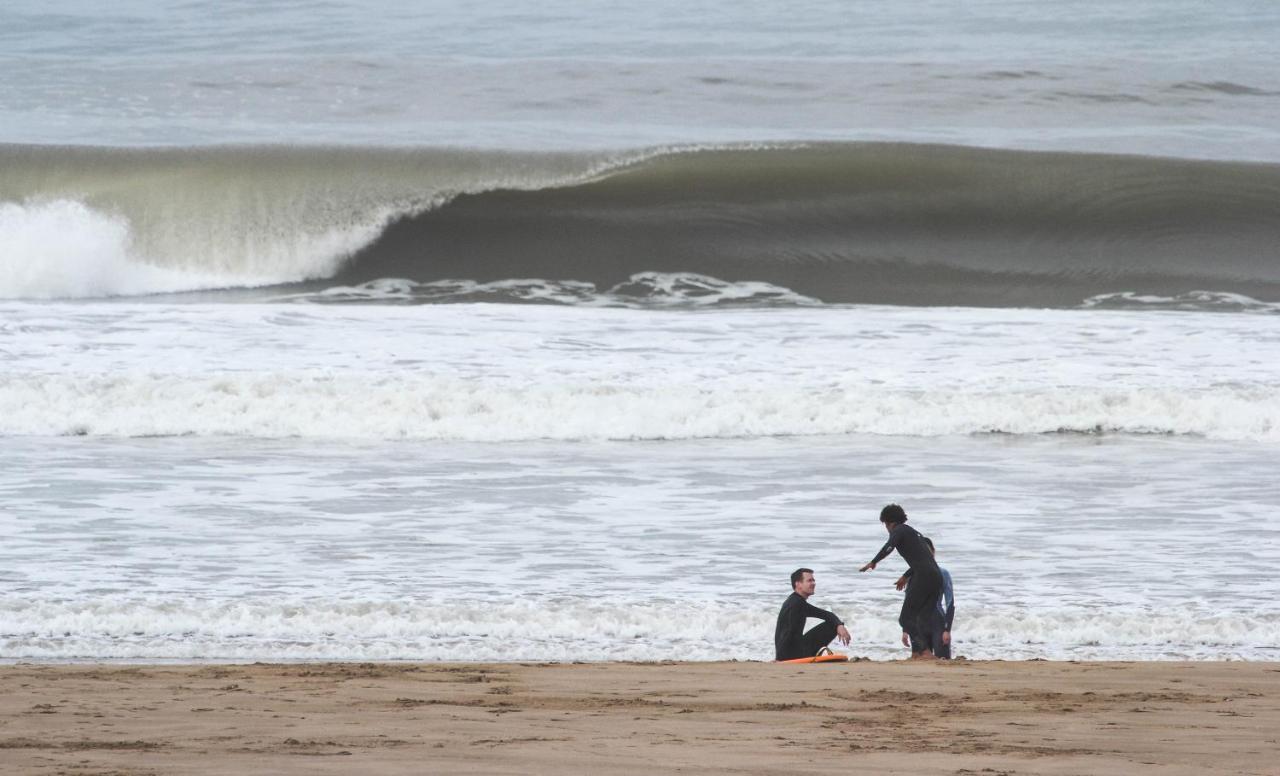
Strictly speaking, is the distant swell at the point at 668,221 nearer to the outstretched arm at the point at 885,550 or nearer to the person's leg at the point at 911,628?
the outstretched arm at the point at 885,550

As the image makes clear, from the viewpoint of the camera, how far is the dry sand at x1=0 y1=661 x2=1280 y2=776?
4344 millimetres

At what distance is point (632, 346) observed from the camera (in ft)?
44.9

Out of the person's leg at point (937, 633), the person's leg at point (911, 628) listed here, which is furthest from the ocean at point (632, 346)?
the person's leg at point (937, 633)

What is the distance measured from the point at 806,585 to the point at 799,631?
22 cm

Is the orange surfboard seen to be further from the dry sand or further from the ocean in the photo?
the ocean

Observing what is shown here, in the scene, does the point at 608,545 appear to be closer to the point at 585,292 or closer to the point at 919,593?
the point at 919,593

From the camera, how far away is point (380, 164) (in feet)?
65.8

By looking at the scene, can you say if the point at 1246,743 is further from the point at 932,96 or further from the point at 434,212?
the point at 932,96

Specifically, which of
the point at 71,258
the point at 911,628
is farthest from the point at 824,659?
the point at 71,258

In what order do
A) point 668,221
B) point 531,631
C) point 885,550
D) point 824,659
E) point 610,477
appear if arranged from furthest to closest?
point 668,221
point 610,477
point 531,631
point 885,550
point 824,659

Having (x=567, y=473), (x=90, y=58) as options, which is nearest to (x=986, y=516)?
(x=567, y=473)

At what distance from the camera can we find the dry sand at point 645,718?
434 centimetres

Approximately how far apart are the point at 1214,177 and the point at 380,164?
11.2 meters

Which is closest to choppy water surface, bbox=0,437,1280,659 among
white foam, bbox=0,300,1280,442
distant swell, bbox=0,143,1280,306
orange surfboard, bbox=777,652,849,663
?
white foam, bbox=0,300,1280,442
